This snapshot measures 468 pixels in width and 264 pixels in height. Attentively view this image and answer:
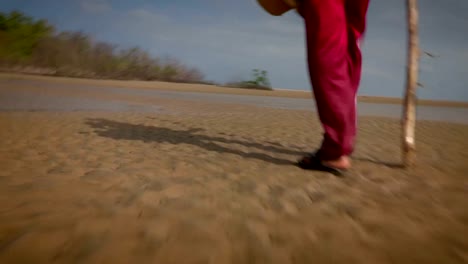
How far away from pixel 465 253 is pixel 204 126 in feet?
12.7

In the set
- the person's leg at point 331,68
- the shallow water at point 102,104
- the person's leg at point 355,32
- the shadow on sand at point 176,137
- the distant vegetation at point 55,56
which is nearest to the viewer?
the person's leg at point 331,68

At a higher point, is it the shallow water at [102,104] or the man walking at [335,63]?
the man walking at [335,63]

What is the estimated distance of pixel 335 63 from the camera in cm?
202

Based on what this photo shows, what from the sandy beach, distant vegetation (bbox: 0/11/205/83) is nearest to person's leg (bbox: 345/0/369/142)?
the sandy beach

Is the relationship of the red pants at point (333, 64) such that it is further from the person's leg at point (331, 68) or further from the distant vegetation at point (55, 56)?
the distant vegetation at point (55, 56)

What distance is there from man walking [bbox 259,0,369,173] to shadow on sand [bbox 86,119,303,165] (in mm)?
585

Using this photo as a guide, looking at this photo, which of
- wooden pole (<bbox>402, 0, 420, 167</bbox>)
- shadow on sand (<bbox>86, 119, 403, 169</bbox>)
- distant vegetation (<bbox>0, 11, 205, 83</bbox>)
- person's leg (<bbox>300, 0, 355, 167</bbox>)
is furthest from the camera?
distant vegetation (<bbox>0, 11, 205, 83</bbox>)

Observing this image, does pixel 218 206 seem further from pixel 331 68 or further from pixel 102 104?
pixel 102 104

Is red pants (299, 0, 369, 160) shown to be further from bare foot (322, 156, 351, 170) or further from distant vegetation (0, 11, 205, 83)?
distant vegetation (0, 11, 205, 83)

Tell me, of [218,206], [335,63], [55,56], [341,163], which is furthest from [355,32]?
[55,56]

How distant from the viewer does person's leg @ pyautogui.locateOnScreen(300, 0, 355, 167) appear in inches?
78.1

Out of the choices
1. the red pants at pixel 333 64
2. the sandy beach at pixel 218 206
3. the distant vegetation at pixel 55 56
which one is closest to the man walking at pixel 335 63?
the red pants at pixel 333 64

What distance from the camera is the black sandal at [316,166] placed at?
219cm

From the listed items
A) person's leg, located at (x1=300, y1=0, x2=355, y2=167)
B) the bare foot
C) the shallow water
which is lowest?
Answer: the bare foot
